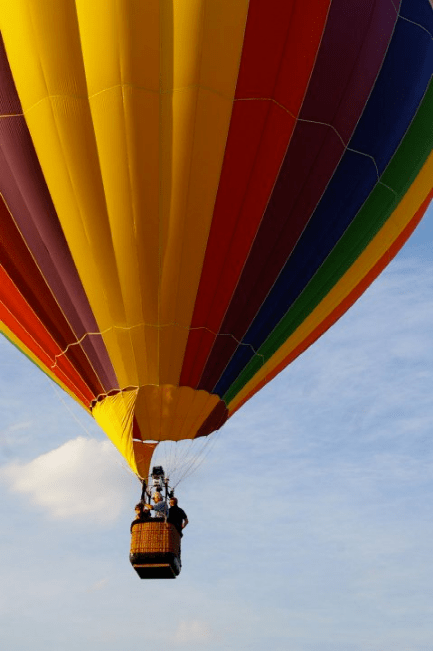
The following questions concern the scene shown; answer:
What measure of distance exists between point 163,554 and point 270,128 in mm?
5163

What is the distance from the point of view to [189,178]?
13.1m

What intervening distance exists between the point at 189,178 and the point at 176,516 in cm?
416

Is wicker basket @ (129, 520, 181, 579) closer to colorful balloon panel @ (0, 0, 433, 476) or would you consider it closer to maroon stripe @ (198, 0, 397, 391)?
colorful balloon panel @ (0, 0, 433, 476)

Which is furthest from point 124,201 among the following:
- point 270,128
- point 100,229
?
point 270,128

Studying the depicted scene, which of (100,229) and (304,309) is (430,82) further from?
(100,229)

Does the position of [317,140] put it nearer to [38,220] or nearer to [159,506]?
[38,220]

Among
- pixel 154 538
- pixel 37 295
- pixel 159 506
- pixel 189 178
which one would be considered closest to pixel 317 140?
pixel 189 178

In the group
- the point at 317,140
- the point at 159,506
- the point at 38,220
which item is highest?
the point at 317,140

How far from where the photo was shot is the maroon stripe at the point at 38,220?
516 inches

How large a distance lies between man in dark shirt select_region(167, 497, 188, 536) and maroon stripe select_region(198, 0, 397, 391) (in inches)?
59.6

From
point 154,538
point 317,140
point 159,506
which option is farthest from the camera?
point 159,506

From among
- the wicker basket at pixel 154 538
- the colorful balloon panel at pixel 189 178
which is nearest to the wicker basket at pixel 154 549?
the wicker basket at pixel 154 538

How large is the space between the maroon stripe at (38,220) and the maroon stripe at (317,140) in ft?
5.26

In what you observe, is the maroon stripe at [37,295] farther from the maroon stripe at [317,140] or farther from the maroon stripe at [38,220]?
the maroon stripe at [317,140]
